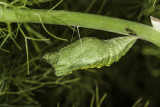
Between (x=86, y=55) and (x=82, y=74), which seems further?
(x=82, y=74)

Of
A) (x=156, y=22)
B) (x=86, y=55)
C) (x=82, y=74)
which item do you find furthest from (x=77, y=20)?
(x=82, y=74)

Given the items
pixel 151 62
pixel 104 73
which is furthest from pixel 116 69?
pixel 151 62

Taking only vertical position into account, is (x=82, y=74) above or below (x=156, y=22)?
below

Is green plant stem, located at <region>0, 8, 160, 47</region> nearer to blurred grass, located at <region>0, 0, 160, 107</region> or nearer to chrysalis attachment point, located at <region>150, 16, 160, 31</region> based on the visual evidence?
chrysalis attachment point, located at <region>150, 16, 160, 31</region>

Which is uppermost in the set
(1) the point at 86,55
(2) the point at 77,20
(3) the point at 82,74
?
(2) the point at 77,20

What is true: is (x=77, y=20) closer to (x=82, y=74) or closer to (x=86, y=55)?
(x=86, y=55)
